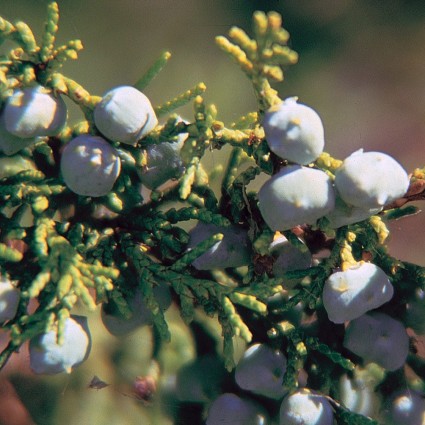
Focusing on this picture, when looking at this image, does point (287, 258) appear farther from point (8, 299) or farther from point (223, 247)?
point (8, 299)

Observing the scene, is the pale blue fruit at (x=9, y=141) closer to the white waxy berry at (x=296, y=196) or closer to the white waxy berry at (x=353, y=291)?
the white waxy berry at (x=296, y=196)

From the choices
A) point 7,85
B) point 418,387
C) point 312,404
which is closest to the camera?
point 7,85

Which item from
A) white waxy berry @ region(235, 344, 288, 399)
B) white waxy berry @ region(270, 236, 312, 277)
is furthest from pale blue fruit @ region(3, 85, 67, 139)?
white waxy berry @ region(235, 344, 288, 399)

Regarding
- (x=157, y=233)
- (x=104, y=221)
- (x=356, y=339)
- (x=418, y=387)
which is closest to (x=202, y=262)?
(x=157, y=233)

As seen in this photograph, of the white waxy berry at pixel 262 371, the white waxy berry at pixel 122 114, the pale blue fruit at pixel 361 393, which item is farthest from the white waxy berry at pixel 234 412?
the white waxy berry at pixel 122 114

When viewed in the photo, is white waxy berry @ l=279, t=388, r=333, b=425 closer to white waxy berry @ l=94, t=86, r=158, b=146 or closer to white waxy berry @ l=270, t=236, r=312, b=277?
white waxy berry @ l=270, t=236, r=312, b=277

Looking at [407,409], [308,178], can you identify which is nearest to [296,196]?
[308,178]

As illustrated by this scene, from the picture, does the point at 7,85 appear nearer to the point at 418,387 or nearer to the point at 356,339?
the point at 356,339

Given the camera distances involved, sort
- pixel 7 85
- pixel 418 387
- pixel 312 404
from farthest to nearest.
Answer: pixel 418 387 → pixel 312 404 → pixel 7 85
